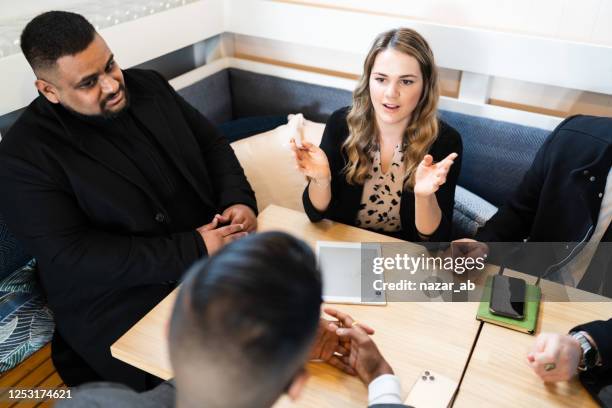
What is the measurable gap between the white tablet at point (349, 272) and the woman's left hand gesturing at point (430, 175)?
207 millimetres

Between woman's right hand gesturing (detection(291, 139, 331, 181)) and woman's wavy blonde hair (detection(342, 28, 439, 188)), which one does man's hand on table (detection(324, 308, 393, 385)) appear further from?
woman's wavy blonde hair (detection(342, 28, 439, 188))

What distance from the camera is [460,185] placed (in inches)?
86.2

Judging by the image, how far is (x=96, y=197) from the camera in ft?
4.78

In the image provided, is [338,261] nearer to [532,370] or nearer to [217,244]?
[217,244]

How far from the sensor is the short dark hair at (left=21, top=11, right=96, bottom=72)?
1344mm

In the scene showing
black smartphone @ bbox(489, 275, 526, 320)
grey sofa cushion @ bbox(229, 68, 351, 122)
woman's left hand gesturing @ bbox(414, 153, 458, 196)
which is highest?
woman's left hand gesturing @ bbox(414, 153, 458, 196)

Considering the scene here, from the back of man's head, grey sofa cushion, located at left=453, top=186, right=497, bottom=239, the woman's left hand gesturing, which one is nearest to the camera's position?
the back of man's head

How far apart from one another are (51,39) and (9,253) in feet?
2.26

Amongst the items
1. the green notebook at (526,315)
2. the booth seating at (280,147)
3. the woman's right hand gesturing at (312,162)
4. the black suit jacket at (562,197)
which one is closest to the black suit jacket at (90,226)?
the booth seating at (280,147)

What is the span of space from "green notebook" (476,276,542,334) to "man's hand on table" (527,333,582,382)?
0.10 metres

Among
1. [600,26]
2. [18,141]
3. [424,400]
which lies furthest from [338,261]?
[600,26]

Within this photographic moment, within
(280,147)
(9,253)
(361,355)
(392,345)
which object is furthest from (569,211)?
(9,253)

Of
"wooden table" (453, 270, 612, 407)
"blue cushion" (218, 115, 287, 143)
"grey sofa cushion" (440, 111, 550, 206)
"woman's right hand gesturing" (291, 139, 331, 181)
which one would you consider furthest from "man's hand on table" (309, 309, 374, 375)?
"blue cushion" (218, 115, 287, 143)
